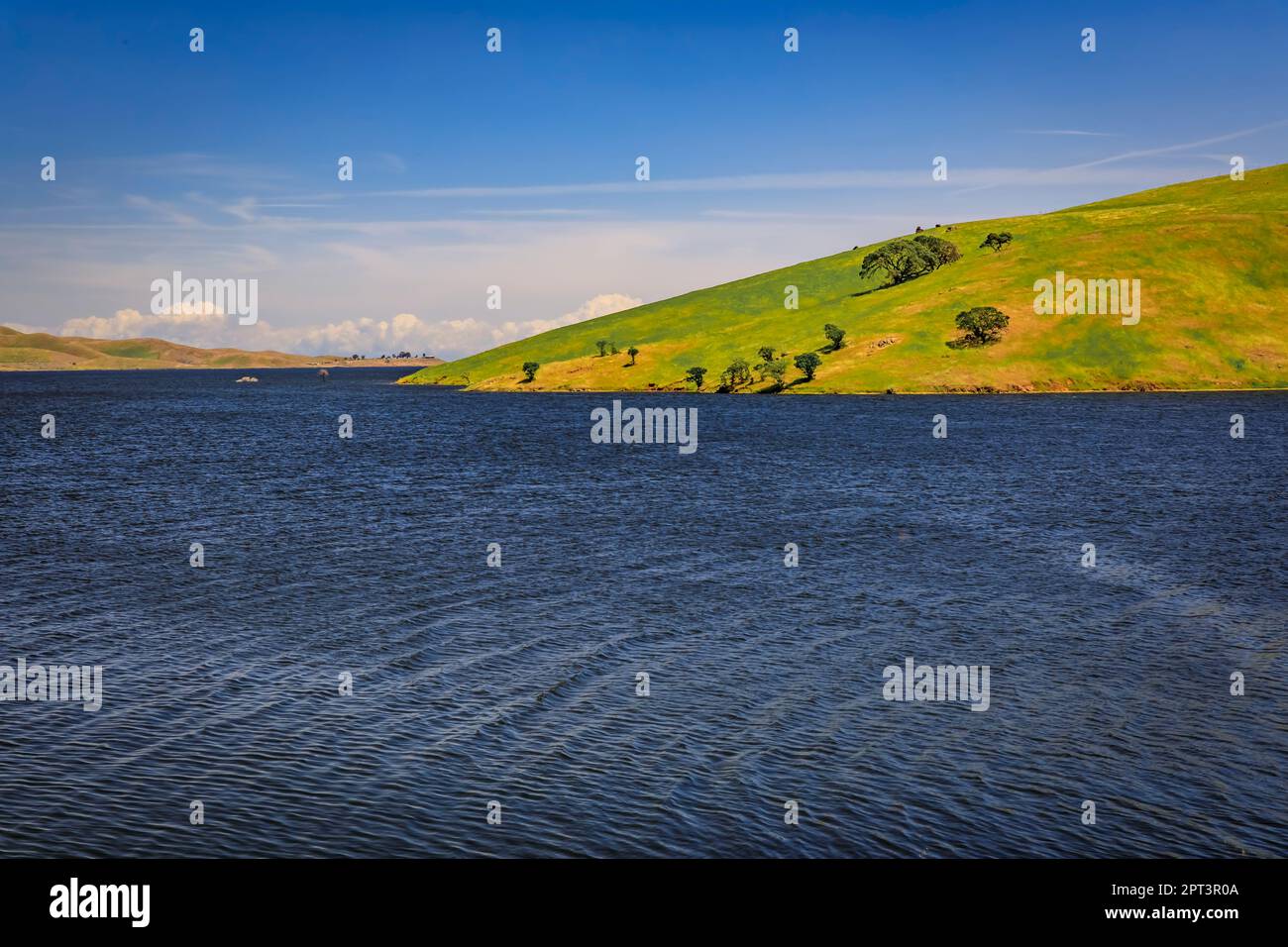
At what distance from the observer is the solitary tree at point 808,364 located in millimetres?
196375

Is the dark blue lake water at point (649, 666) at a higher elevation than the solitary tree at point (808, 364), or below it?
below

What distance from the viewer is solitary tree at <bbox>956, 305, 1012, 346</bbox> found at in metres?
194

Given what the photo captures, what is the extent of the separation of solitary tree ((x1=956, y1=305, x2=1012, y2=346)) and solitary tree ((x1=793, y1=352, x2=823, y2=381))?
2729cm

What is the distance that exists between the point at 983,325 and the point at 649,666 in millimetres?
172173

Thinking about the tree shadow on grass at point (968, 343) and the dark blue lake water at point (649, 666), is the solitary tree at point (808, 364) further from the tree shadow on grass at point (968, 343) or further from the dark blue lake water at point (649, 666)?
the dark blue lake water at point (649, 666)

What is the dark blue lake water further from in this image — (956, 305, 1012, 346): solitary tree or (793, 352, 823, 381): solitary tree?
(956, 305, 1012, 346): solitary tree

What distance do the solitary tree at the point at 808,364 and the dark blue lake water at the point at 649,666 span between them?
113 metres

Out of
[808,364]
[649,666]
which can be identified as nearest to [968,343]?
[808,364]

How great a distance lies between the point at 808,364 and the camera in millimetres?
196375

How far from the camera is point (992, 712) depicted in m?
32.7

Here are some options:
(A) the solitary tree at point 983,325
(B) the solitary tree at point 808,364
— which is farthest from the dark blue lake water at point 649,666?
(A) the solitary tree at point 983,325
